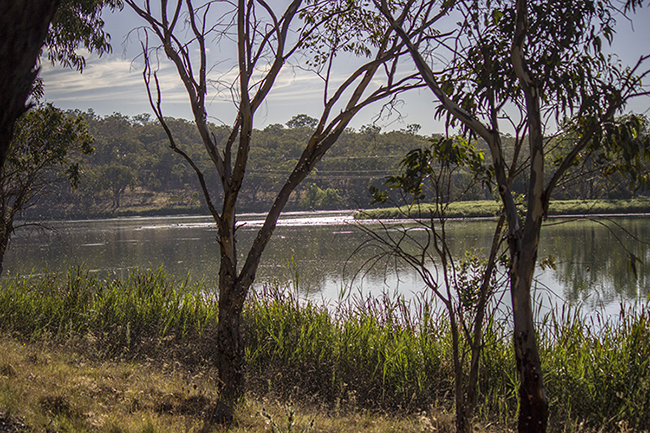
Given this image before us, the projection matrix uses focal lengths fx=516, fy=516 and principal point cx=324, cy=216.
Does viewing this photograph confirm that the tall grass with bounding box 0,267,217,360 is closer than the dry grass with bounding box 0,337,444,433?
No

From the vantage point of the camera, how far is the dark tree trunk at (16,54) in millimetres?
1487

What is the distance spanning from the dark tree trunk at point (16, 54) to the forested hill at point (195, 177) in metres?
41.3

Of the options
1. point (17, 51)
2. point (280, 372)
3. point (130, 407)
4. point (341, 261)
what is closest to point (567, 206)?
point (341, 261)

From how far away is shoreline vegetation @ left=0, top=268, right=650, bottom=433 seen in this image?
9.02 feet

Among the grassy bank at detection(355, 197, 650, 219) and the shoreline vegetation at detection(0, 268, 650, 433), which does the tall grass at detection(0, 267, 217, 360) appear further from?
the grassy bank at detection(355, 197, 650, 219)

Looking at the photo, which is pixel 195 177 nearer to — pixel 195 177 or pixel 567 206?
pixel 195 177

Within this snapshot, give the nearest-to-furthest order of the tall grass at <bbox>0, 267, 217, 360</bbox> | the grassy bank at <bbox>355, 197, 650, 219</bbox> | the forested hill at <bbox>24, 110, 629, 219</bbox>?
1. the tall grass at <bbox>0, 267, 217, 360</bbox>
2. the grassy bank at <bbox>355, 197, 650, 219</bbox>
3. the forested hill at <bbox>24, 110, 629, 219</bbox>

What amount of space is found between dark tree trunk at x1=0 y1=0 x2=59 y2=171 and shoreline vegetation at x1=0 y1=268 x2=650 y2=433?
1.51 meters

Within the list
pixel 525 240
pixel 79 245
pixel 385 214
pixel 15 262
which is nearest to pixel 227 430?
pixel 525 240

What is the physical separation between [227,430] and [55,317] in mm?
3409

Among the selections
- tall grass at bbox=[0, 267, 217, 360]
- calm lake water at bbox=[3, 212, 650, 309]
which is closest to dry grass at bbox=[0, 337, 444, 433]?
tall grass at bbox=[0, 267, 217, 360]

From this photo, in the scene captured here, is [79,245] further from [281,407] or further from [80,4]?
[281,407]

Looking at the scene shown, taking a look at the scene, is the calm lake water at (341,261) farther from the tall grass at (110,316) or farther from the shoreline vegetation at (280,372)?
the shoreline vegetation at (280,372)

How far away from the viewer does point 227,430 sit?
2.61 m
